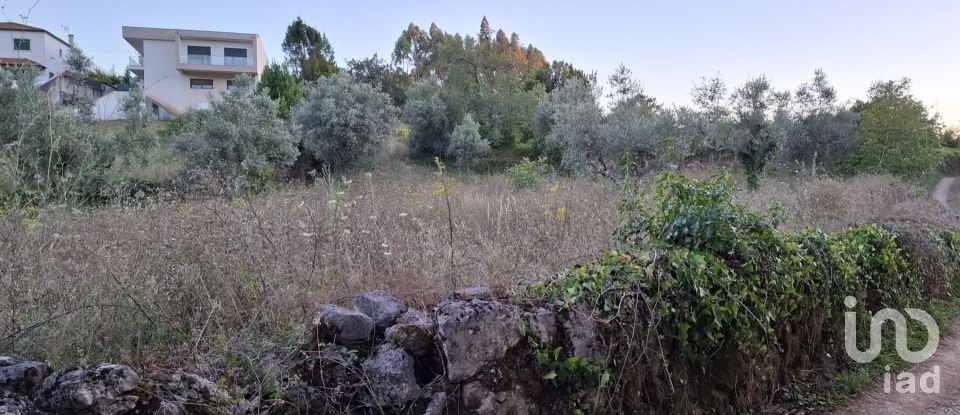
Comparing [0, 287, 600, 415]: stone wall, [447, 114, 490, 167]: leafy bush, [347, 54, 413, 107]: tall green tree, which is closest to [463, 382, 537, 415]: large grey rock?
[0, 287, 600, 415]: stone wall

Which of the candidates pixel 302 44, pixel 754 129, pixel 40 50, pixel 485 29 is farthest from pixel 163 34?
pixel 754 129

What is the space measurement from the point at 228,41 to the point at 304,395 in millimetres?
37050

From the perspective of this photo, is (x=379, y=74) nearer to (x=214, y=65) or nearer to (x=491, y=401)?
(x=214, y=65)

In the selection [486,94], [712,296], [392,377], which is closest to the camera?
[392,377]

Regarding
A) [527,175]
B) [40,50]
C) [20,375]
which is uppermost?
[40,50]

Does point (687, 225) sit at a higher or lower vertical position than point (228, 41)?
lower

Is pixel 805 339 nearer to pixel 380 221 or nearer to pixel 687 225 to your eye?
pixel 687 225

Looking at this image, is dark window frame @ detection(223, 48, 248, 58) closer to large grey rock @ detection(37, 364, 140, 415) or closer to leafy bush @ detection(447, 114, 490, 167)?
leafy bush @ detection(447, 114, 490, 167)

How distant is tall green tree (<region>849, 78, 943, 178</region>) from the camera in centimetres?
1867

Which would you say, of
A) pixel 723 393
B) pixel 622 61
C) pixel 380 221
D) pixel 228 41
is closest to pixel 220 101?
pixel 380 221

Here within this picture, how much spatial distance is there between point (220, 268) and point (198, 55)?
35.7 metres

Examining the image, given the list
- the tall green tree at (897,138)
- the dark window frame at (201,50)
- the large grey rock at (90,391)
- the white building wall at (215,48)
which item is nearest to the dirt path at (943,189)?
the tall green tree at (897,138)

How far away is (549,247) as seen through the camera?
451 centimetres

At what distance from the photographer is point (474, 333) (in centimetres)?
230
